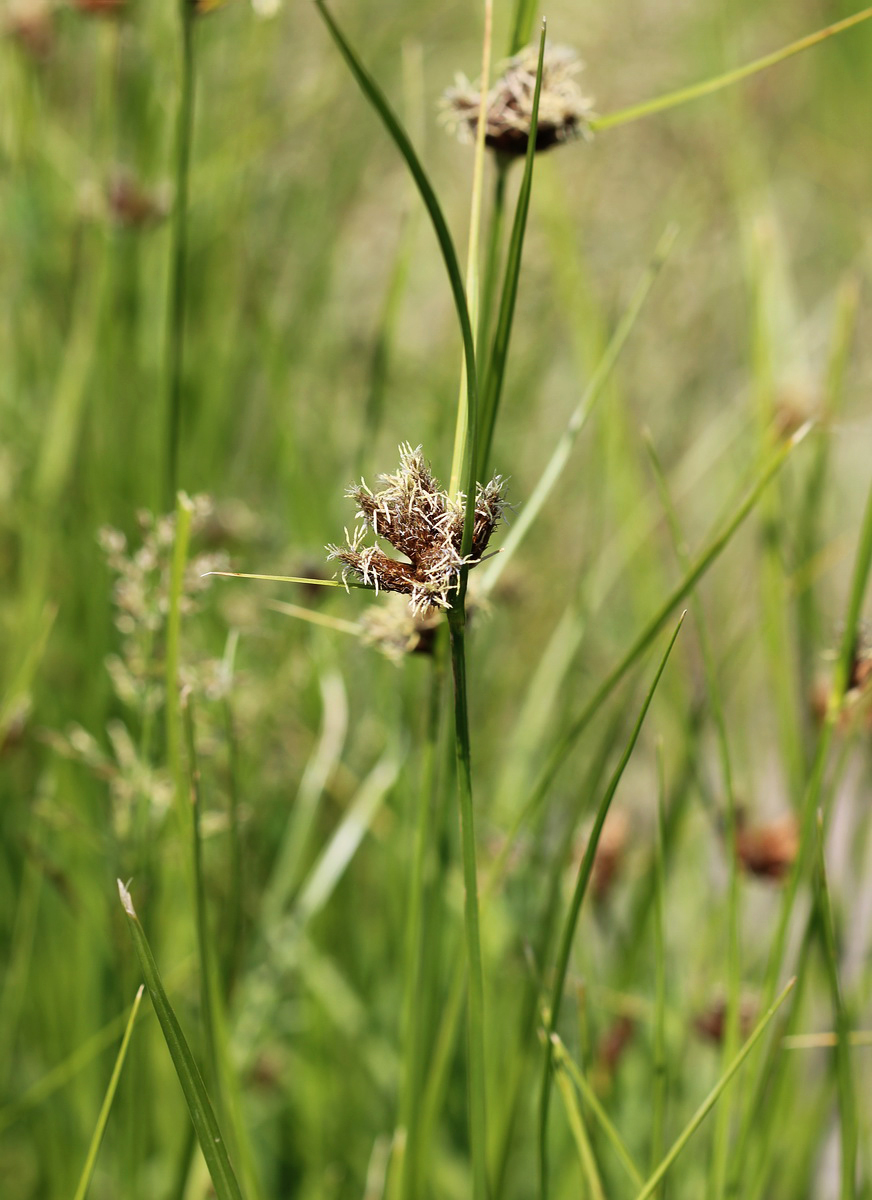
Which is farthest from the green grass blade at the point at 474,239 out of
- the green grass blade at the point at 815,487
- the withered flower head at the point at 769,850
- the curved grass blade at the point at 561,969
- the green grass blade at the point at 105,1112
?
the withered flower head at the point at 769,850

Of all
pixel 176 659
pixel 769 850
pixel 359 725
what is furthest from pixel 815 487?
pixel 359 725

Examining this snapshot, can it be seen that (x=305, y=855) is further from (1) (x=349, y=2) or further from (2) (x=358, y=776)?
(1) (x=349, y=2)

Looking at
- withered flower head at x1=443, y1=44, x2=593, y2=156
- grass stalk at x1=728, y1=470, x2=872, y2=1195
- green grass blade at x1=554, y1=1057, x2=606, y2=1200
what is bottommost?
green grass blade at x1=554, y1=1057, x2=606, y2=1200

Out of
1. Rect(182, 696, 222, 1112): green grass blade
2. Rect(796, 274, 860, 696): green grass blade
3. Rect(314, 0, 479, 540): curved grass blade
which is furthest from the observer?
Rect(796, 274, 860, 696): green grass blade

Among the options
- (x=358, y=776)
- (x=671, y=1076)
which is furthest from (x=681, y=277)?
(x=671, y=1076)

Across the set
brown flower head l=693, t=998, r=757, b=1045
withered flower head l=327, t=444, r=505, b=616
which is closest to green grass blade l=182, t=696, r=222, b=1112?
withered flower head l=327, t=444, r=505, b=616

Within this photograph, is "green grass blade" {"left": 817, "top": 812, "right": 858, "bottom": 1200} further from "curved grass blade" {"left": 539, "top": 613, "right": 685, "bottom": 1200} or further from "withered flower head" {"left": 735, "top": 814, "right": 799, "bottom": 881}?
"withered flower head" {"left": 735, "top": 814, "right": 799, "bottom": 881}

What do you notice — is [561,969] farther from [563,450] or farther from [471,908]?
[563,450]

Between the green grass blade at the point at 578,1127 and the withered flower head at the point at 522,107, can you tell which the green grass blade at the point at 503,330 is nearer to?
the withered flower head at the point at 522,107
